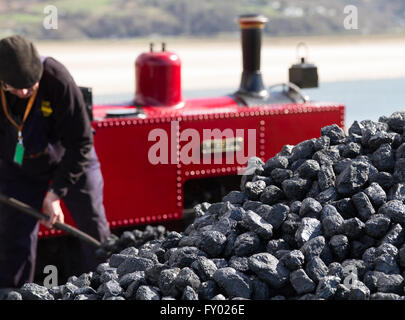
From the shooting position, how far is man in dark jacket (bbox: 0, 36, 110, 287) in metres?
3.81

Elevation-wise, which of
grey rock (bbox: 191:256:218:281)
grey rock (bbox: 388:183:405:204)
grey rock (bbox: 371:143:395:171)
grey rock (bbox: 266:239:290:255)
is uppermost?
grey rock (bbox: 371:143:395:171)

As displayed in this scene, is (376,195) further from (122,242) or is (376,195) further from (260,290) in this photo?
(122,242)

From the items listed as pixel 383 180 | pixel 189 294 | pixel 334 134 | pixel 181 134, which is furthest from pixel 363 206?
pixel 181 134

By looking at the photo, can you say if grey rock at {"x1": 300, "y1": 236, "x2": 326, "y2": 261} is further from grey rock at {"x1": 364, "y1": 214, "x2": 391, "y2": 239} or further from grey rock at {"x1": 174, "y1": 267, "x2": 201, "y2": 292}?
grey rock at {"x1": 174, "y1": 267, "x2": 201, "y2": 292}

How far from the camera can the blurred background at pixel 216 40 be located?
34944mm

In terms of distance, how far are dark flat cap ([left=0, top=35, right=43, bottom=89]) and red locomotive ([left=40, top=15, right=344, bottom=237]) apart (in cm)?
117

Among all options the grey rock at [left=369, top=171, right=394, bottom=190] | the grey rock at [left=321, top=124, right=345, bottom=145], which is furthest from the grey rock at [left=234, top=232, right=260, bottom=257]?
the grey rock at [left=321, top=124, right=345, bottom=145]

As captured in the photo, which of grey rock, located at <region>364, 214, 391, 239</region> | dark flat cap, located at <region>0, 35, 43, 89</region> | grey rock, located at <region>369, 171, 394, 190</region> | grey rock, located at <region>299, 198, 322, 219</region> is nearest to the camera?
grey rock, located at <region>364, 214, 391, 239</region>

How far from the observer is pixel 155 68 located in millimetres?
5316

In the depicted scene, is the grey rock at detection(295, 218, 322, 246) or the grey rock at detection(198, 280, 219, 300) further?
the grey rock at detection(295, 218, 322, 246)

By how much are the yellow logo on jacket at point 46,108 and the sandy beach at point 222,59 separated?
25.6m

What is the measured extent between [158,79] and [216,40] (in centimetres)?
6181

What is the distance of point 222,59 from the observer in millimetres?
50344
